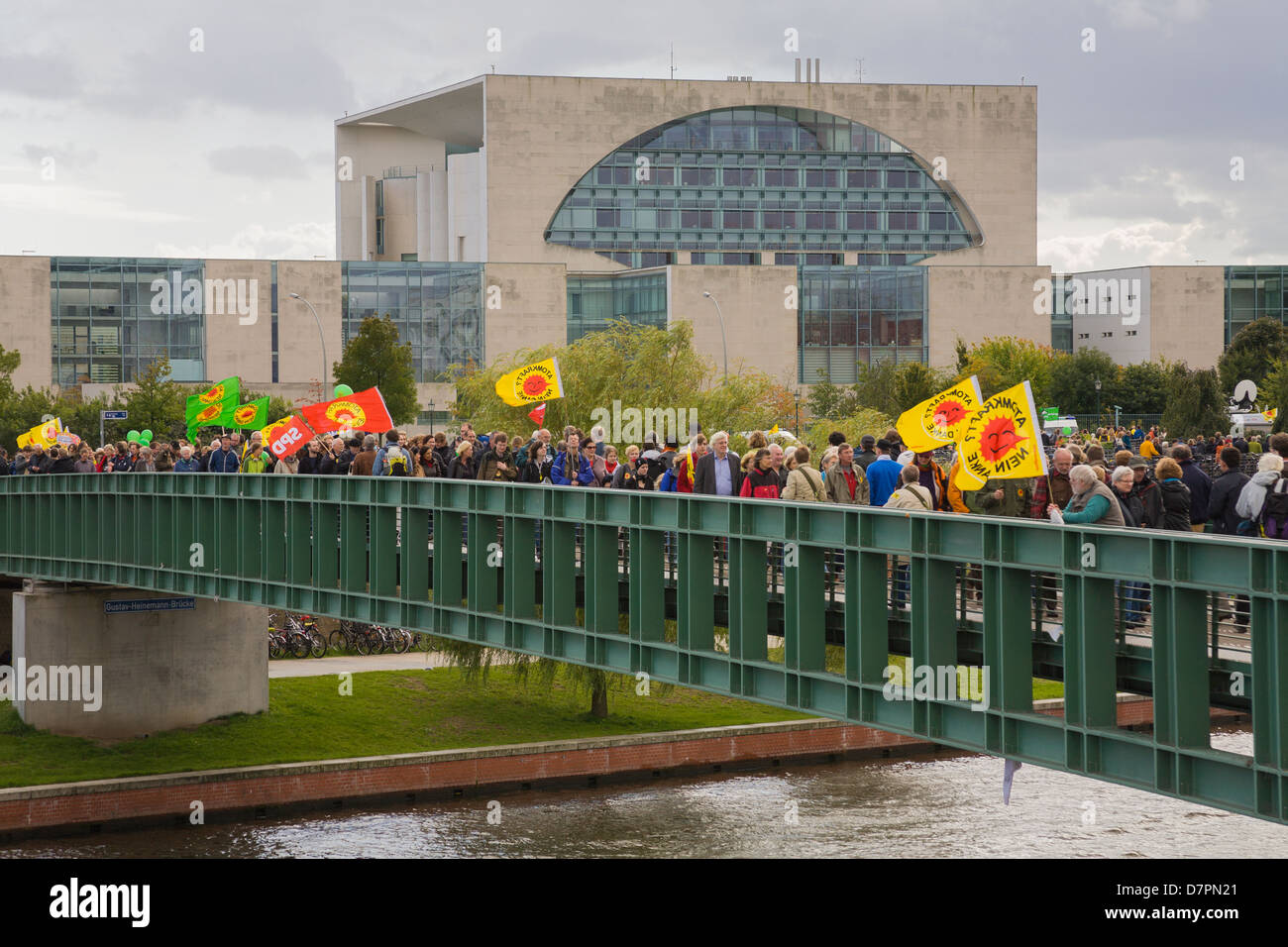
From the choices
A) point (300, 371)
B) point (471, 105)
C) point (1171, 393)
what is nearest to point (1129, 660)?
point (1171, 393)

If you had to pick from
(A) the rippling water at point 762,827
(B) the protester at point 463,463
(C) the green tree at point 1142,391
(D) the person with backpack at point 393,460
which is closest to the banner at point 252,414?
(A) the rippling water at point 762,827

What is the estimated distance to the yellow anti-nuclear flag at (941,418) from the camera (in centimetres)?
1855

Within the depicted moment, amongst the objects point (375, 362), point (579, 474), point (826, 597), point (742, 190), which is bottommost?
point (826, 597)

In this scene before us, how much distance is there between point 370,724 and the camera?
131 ft

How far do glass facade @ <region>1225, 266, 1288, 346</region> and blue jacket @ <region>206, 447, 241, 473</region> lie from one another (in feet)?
321

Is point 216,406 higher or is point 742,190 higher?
point 742,190

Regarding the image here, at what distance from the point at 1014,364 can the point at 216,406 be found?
7220 centimetres

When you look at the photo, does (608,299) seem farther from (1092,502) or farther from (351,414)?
(1092,502)

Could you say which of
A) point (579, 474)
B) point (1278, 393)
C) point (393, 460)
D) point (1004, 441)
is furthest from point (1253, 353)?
point (1004, 441)

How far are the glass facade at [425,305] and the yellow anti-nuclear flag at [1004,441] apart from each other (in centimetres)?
8705

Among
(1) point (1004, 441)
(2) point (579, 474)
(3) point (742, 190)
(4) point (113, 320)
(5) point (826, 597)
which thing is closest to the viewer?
(1) point (1004, 441)

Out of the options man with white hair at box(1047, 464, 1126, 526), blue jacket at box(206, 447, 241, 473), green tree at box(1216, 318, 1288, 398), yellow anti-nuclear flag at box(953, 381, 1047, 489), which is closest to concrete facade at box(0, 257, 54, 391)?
green tree at box(1216, 318, 1288, 398)

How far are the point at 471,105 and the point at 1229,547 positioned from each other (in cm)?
11649

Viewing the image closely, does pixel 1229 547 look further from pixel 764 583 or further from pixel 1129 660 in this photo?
pixel 764 583
